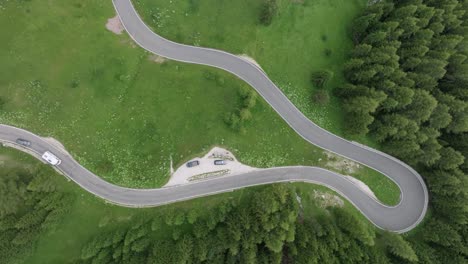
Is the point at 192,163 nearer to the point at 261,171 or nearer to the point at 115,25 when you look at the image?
the point at 261,171

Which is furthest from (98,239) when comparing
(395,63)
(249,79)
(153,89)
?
(395,63)

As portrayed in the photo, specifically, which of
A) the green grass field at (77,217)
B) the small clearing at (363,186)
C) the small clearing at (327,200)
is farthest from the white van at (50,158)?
the small clearing at (363,186)

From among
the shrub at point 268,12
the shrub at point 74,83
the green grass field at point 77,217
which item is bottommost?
the green grass field at point 77,217

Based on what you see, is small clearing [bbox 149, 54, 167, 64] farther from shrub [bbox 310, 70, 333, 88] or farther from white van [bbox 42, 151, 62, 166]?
shrub [bbox 310, 70, 333, 88]

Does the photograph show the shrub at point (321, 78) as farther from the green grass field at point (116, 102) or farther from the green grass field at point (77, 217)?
the green grass field at point (77, 217)

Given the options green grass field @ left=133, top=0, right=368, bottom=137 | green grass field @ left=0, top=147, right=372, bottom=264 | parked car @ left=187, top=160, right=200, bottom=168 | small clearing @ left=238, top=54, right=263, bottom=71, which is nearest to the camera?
green grass field @ left=0, top=147, right=372, bottom=264

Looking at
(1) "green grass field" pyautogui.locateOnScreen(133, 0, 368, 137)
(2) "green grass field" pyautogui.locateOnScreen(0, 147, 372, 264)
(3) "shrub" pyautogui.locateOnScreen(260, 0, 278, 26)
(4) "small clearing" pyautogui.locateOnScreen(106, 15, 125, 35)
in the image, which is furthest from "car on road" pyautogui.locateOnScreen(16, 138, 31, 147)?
(3) "shrub" pyautogui.locateOnScreen(260, 0, 278, 26)
